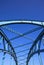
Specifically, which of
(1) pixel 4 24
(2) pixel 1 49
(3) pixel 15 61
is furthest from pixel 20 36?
(3) pixel 15 61

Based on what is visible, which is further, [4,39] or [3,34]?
[4,39]

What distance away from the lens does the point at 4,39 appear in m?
34.7

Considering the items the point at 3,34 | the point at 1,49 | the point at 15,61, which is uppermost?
the point at 3,34

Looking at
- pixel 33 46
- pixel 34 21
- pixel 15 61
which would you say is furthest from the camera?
pixel 15 61

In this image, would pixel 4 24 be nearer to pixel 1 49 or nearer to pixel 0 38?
pixel 0 38

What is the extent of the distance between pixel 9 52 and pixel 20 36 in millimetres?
8586

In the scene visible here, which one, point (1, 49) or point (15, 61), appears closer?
point (1, 49)

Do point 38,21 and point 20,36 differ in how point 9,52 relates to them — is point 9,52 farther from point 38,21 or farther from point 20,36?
point 38,21

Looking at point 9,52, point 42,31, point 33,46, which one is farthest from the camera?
point 9,52

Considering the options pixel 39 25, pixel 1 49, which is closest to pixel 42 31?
pixel 39 25

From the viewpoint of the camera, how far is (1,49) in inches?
1560

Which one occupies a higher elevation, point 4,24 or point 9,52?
point 4,24

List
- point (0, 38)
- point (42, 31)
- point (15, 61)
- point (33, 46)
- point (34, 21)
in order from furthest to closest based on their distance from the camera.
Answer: point (15, 61), point (33, 46), point (0, 38), point (42, 31), point (34, 21)

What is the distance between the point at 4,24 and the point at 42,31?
6.09 m
